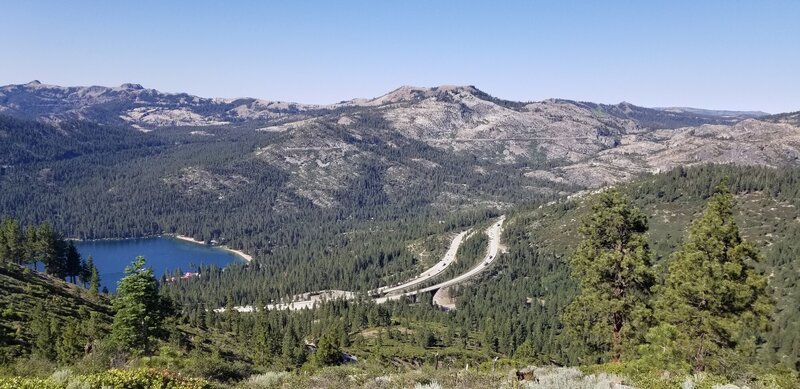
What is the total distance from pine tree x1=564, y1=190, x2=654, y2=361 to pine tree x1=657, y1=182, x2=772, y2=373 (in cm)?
338

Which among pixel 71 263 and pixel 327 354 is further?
pixel 71 263

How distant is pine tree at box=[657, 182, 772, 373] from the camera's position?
32.2 m

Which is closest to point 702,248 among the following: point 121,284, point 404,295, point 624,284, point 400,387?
point 624,284

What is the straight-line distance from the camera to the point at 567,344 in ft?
402

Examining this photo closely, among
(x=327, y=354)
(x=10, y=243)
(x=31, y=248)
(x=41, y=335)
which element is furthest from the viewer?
(x=31, y=248)

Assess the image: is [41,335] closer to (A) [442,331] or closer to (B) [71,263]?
(A) [442,331]

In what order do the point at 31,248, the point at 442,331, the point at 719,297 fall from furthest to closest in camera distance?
the point at 442,331 → the point at 31,248 → the point at 719,297

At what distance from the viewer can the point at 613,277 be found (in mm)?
38656

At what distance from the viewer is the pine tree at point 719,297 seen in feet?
106

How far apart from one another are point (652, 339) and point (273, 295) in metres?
178

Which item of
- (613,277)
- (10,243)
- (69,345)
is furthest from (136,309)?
(10,243)

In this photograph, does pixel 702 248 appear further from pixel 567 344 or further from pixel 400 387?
pixel 567 344

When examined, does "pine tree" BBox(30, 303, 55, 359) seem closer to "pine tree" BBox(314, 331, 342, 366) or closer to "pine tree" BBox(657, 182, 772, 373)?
"pine tree" BBox(314, 331, 342, 366)

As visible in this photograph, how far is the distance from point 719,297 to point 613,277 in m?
7.42
